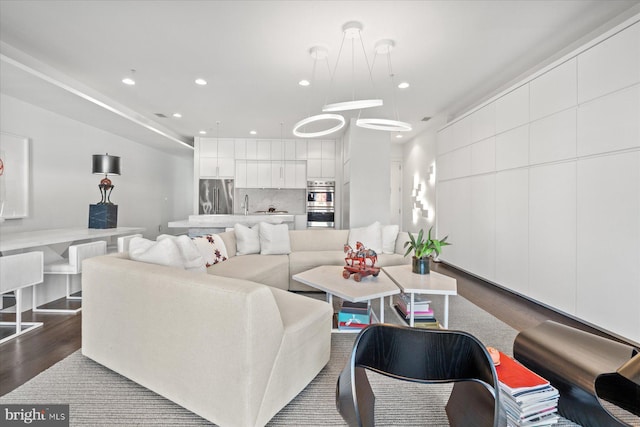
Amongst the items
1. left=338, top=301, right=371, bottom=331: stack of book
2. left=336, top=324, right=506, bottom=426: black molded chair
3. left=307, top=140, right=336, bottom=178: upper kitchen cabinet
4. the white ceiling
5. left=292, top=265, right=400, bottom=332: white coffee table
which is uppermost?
the white ceiling

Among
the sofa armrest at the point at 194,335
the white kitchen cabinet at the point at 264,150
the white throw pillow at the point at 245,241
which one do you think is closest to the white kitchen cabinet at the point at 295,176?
the white kitchen cabinet at the point at 264,150

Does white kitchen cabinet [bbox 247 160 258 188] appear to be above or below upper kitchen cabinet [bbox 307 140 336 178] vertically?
below

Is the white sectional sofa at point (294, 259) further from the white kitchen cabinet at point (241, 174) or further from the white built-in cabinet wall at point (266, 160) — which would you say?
the white kitchen cabinet at point (241, 174)

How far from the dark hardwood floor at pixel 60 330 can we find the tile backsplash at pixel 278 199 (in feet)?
13.8

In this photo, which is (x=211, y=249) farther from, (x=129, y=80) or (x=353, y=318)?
(x=129, y=80)

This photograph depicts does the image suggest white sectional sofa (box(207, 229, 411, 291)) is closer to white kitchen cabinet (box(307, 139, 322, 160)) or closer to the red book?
the red book

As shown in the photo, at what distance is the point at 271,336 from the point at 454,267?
4445 mm

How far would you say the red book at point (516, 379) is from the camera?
1254mm

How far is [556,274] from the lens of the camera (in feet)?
9.74

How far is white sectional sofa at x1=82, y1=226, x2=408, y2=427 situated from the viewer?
4.25ft

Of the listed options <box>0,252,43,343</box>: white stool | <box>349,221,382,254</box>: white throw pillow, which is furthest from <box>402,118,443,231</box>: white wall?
<box>0,252,43,343</box>: white stool

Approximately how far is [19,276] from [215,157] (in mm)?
4723

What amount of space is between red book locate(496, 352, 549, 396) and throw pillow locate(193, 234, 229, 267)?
267 centimetres

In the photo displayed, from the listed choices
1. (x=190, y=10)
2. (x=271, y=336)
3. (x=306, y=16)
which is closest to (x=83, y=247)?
(x=190, y=10)
